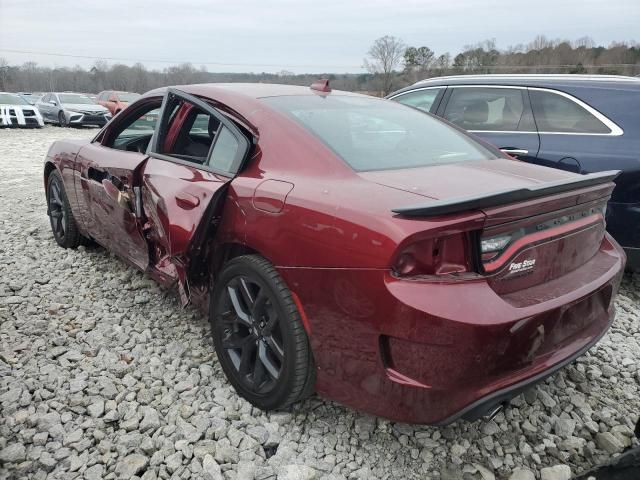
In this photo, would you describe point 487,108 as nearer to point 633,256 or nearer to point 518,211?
point 633,256

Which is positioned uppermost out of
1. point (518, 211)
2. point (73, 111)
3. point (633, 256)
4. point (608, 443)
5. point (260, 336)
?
point (518, 211)

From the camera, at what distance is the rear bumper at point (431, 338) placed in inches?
65.7

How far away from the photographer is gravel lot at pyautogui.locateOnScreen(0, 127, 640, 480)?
6.79 feet

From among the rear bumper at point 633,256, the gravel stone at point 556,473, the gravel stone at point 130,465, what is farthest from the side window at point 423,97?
the gravel stone at point 130,465

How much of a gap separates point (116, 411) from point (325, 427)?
0.96 meters

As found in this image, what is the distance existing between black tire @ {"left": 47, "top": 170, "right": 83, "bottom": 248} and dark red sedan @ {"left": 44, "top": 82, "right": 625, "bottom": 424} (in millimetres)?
1452

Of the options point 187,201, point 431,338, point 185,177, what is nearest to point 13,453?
point 187,201

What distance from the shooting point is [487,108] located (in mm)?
4492

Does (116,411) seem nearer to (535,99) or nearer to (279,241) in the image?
(279,241)

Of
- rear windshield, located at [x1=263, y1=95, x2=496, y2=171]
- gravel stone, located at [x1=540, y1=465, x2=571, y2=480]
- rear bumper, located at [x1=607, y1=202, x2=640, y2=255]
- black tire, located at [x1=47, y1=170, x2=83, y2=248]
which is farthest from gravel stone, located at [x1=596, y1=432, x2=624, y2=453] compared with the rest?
black tire, located at [x1=47, y1=170, x2=83, y2=248]

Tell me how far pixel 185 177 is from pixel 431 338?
153 centimetres

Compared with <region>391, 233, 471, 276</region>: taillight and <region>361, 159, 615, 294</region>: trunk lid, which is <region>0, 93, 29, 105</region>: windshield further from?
<region>391, 233, 471, 276</region>: taillight

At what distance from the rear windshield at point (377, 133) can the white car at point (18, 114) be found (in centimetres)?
1842

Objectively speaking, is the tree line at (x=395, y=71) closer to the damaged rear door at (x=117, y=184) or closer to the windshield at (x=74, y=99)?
the windshield at (x=74, y=99)
